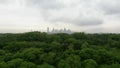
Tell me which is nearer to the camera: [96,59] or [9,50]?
[96,59]

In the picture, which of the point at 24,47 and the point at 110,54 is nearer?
the point at 110,54

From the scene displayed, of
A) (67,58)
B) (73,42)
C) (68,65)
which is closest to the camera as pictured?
(68,65)

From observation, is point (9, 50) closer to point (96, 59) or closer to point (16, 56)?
point (16, 56)

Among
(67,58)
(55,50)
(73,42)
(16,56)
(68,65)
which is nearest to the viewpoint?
(68,65)

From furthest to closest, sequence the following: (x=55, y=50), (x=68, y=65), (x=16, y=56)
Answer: (x=55, y=50)
(x=16, y=56)
(x=68, y=65)

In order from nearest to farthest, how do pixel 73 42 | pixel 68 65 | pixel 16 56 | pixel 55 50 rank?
1. pixel 68 65
2. pixel 16 56
3. pixel 55 50
4. pixel 73 42

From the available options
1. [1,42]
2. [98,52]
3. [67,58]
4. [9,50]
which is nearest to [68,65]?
[67,58]

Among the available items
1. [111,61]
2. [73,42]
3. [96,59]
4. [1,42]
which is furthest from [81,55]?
[1,42]

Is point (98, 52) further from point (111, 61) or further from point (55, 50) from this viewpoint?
point (55, 50)
